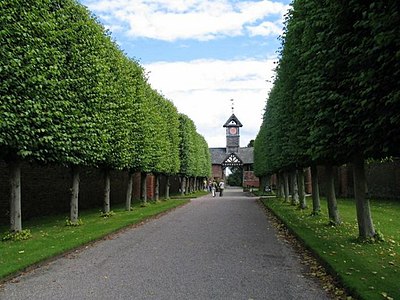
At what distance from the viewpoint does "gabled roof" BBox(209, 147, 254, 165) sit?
334 feet

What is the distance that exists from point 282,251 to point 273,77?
13453mm

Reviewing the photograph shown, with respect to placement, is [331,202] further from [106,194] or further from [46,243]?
[106,194]

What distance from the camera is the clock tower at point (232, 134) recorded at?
104m

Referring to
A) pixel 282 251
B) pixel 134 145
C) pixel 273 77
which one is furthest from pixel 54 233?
pixel 273 77

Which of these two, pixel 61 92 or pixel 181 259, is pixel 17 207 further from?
pixel 181 259

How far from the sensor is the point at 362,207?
12.2 meters

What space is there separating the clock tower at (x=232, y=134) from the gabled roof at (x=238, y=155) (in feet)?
4.56

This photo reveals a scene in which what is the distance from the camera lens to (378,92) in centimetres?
751

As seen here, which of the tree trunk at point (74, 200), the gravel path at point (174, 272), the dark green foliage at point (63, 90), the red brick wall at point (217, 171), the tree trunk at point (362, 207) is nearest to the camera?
the gravel path at point (174, 272)

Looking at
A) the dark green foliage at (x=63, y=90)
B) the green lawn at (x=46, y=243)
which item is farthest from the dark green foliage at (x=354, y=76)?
the dark green foliage at (x=63, y=90)

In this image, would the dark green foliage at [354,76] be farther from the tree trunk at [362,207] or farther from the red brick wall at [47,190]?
the red brick wall at [47,190]

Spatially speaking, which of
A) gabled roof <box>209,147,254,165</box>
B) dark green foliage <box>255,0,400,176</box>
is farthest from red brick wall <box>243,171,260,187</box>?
dark green foliage <box>255,0,400,176</box>

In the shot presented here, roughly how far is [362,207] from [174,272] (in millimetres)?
5654

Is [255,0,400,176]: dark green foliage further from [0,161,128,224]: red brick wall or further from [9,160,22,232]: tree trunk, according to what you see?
[0,161,128,224]: red brick wall
